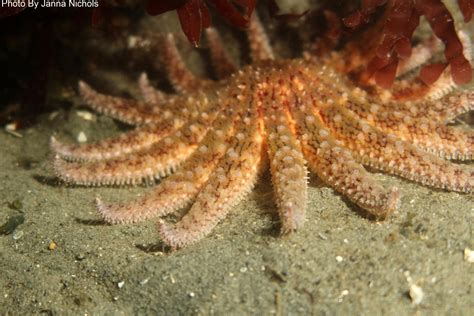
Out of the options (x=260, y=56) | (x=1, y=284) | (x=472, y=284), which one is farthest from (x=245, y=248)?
(x=260, y=56)

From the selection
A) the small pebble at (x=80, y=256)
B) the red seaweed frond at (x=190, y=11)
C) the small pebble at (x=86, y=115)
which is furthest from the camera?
the small pebble at (x=86, y=115)

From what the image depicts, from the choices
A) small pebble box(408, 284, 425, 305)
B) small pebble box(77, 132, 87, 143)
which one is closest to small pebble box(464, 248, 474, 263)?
small pebble box(408, 284, 425, 305)

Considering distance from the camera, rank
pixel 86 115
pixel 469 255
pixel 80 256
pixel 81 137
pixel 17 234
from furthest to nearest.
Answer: pixel 86 115 → pixel 81 137 → pixel 17 234 → pixel 80 256 → pixel 469 255

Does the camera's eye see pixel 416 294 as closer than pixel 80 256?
Yes

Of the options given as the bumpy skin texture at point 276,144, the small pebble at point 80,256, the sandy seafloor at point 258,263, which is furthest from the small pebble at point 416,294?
the small pebble at point 80,256

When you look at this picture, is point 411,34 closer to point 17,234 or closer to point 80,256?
point 80,256

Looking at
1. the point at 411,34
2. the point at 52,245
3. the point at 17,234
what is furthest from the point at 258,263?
the point at 411,34

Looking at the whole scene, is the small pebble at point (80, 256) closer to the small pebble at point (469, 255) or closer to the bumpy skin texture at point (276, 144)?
the bumpy skin texture at point (276, 144)
